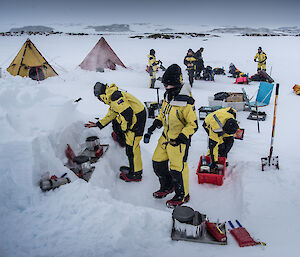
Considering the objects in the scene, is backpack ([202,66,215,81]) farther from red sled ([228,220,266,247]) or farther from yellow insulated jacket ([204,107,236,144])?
red sled ([228,220,266,247])

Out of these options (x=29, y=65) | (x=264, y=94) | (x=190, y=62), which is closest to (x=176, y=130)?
(x=264, y=94)

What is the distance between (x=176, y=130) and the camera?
3.00m

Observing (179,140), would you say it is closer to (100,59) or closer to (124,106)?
(124,106)

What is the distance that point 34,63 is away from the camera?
9.74m

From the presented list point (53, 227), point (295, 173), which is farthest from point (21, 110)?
point (295, 173)

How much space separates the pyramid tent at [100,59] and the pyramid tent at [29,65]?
2.14 m

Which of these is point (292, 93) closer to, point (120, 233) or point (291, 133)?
point (291, 133)

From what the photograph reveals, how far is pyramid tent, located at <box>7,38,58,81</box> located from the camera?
9625 mm

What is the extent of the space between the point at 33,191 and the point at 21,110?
1.37m

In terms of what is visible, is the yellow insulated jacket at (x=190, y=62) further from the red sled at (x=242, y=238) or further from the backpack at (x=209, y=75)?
the red sled at (x=242, y=238)

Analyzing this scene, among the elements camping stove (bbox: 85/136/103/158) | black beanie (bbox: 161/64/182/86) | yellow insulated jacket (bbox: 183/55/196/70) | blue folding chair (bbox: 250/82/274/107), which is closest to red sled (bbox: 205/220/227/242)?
black beanie (bbox: 161/64/182/86)

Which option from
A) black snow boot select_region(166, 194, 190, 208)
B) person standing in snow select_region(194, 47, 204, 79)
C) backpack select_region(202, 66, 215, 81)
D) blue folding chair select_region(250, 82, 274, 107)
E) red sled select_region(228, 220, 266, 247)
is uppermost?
person standing in snow select_region(194, 47, 204, 79)

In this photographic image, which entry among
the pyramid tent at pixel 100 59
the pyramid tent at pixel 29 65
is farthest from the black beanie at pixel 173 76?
the pyramid tent at pixel 100 59

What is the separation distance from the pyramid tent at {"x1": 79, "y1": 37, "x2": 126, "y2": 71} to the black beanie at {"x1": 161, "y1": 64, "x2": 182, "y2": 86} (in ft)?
30.2
